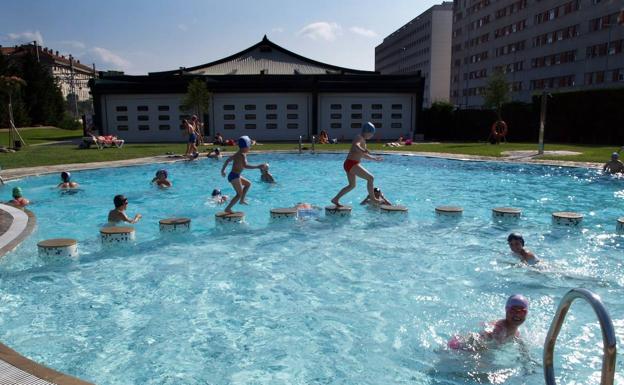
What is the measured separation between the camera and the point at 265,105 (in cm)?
3772

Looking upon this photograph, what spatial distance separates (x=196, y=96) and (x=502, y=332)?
31313 millimetres

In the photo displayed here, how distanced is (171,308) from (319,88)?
3269 centimetres

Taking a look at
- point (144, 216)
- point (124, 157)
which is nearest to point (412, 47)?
point (124, 157)

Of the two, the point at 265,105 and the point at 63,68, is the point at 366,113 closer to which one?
the point at 265,105

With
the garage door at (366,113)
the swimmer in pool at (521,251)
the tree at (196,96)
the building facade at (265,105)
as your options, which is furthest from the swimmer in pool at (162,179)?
the garage door at (366,113)

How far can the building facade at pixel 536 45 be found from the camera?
49719 mm

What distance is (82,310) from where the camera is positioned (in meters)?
6.00

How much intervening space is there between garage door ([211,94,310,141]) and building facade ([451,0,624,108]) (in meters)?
17.6

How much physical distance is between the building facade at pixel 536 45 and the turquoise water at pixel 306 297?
1429 inches

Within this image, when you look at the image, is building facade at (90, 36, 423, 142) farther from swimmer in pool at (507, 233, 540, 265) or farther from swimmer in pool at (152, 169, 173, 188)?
swimmer in pool at (507, 233, 540, 265)

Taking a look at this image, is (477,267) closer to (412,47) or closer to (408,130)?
(408,130)

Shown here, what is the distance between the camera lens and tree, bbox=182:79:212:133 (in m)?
33.2

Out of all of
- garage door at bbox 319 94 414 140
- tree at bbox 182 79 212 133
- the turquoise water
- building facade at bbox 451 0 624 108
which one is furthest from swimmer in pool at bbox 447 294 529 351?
building facade at bbox 451 0 624 108

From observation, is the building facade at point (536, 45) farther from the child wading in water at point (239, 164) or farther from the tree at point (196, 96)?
the child wading in water at point (239, 164)
